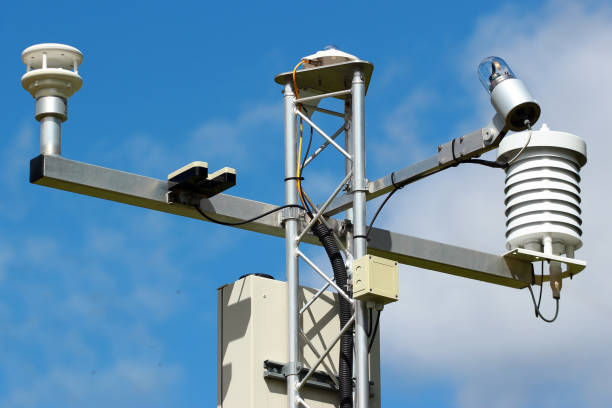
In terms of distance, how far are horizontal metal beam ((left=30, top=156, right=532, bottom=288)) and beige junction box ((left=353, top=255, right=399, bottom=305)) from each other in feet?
3.62

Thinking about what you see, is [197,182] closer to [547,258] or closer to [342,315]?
[342,315]

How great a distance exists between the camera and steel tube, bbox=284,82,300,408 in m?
13.5

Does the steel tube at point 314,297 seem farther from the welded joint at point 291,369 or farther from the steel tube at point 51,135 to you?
the steel tube at point 51,135

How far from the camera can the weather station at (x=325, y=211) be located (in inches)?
521

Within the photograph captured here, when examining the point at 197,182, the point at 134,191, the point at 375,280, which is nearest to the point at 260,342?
the point at 375,280

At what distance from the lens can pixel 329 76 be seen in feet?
46.4

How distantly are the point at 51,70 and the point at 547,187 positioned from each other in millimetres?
4508

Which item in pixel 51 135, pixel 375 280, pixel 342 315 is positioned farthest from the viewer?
pixel 342 315

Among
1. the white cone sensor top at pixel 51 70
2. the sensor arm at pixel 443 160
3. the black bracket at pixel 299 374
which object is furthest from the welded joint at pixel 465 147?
the white cone sensor top at pixel 51 70

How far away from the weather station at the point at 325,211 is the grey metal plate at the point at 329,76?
1 cm

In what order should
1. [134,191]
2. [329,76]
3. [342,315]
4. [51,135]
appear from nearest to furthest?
[51,135] → [134,191] → [342,315] → [329,76]

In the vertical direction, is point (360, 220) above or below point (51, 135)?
below

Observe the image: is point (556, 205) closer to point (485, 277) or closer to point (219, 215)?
point (485, 277)

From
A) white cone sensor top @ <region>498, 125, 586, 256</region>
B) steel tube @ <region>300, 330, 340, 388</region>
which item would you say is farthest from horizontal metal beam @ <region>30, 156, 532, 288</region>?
steel tube @ <region>300, 330, 340, 388</region>
